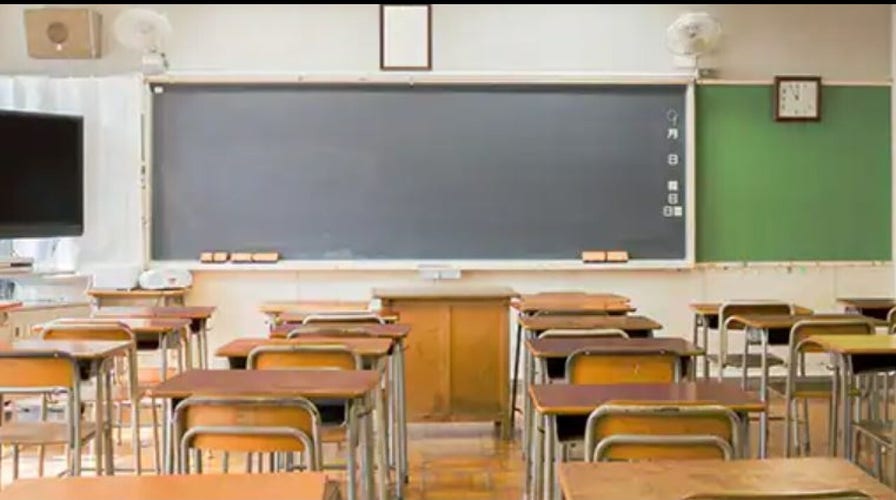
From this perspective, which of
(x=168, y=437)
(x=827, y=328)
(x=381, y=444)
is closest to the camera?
(x=168, y=437)

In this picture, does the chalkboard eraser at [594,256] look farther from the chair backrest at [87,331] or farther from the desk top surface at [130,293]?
the chair backrest at [87,331]

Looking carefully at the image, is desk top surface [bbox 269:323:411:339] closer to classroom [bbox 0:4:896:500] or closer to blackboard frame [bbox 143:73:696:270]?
classroom [bbox 0:4:896:500]

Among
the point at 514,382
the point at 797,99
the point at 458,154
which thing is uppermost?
the point at 797,99

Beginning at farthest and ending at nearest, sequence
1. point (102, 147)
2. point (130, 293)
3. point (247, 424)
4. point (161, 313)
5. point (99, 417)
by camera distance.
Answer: point (102, 147)
point (130, 293)
point (161, 313)
point (99, 417)
point (247, 424)

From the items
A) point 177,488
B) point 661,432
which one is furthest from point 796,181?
point 177,488

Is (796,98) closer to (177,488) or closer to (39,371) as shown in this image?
(39,371)

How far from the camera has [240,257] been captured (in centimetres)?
687

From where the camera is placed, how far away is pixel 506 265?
692cm

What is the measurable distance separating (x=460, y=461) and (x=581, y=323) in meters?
1.05

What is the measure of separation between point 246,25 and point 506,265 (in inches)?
100.0

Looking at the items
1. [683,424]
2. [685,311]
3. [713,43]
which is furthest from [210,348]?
[683,424]

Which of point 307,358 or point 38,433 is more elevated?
point 307,358

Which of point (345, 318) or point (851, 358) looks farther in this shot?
point (345, 318)

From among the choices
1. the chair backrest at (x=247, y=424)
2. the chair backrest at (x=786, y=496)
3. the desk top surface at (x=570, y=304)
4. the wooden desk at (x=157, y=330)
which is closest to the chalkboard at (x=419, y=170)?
the desk top surface at (x=570, y=304)
